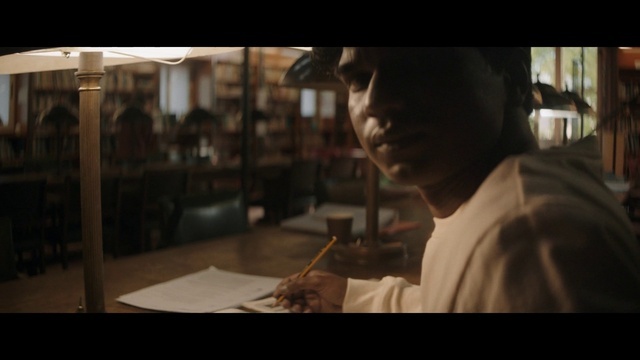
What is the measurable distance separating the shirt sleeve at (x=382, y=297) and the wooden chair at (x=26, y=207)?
216cm

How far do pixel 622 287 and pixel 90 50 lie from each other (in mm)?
882

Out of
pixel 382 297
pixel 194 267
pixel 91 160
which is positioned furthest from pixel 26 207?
pixel 382 297

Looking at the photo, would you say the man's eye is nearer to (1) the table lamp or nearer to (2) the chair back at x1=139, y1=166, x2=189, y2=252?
(1) the table lamp

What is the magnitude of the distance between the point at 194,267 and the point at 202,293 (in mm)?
376

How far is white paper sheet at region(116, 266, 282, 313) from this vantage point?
1.21 meters

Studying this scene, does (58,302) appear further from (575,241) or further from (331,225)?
(575,241)

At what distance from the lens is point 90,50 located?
1.08 metres

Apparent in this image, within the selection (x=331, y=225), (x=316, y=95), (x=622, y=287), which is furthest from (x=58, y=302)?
(x=316, y=95)

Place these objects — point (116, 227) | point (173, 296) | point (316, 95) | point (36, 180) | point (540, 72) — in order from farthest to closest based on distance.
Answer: point (316, 95) < point (116, 227) < point (36, 180) < point (173, 296) < point (540, 72)

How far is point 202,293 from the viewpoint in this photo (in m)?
1.29

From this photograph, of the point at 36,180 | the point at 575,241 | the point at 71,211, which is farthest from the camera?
the point at 71,211

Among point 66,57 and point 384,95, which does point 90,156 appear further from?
point 384,95

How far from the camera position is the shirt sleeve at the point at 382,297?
3.06 feet

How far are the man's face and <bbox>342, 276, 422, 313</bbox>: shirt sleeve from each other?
0.67 feet
